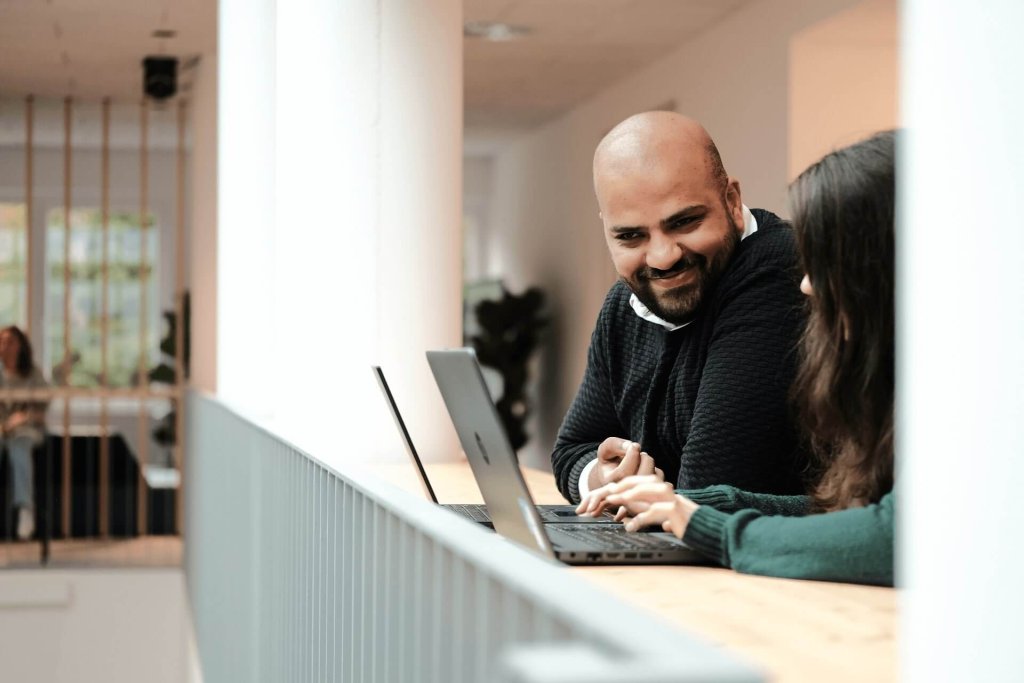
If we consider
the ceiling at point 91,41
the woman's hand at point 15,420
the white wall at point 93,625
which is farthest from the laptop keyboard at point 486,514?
the woman's hand at point 15,420

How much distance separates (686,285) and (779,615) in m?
1.05

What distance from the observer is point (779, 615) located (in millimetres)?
1565

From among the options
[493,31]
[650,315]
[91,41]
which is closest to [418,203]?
[650,315]

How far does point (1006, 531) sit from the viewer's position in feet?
3.07

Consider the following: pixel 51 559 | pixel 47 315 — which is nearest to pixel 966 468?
pixel 51 559

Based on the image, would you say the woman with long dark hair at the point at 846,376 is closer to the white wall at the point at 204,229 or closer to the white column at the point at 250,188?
the white column at the point at 250,188

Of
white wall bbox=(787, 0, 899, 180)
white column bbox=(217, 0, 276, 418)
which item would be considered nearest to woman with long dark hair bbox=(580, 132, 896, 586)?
white column bbox=(217, 0, 276, 418)

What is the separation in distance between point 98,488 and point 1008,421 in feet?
33.6

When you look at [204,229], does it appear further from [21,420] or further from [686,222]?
[686,222]

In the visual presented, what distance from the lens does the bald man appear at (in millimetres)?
2377

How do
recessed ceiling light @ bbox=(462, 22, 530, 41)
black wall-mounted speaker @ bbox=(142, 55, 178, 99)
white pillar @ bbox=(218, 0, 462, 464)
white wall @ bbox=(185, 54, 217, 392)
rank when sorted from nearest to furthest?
white pillar @ bbox=(218, 0, 462, 464), recessed ceiling light @ bbox=(462, 22, 530, 41), black wall-mounted speaker @ bbox=(142, 55, 178, 99), white wall @ bbox=(185, 54, 217, 392)

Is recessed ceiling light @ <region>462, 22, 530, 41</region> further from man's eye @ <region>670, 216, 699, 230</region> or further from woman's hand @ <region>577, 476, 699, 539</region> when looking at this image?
woman's hand @ <region>577, 476, 699, 539</region>

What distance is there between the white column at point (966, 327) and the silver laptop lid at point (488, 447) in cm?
81

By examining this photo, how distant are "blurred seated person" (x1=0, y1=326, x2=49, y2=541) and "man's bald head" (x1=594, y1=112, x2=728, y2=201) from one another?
27.4 ft
